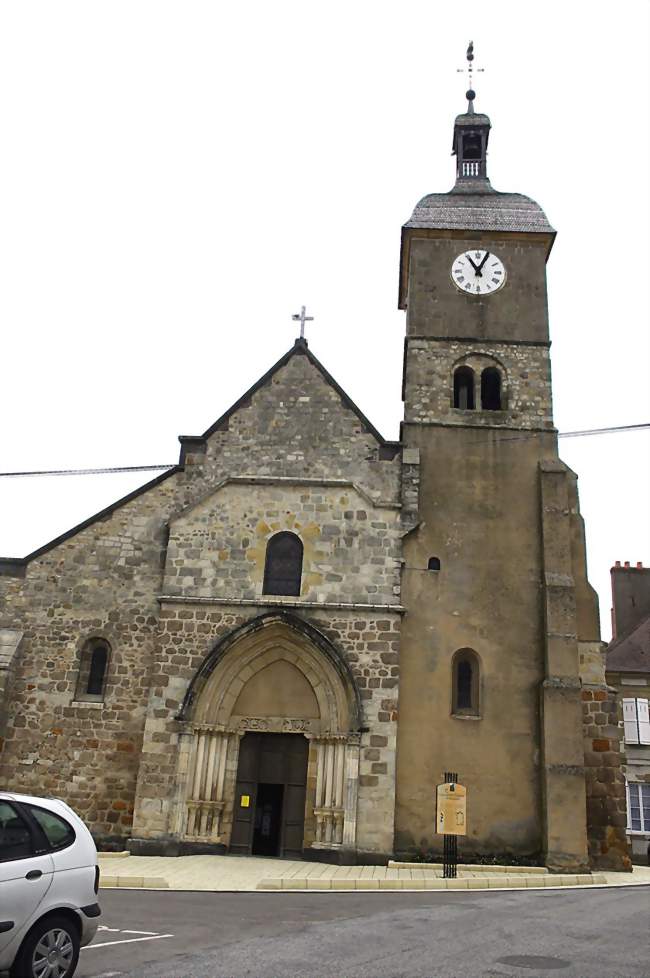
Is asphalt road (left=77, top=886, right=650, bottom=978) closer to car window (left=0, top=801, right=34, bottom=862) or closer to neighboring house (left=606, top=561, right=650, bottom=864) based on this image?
car window (left=0, top=801, right=34, bottom=862)

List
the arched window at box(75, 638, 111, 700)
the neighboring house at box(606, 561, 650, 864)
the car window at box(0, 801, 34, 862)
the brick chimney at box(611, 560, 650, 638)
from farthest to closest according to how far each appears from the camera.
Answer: the brick chimney at box(611, 560, 650, 638)
the neighboring house at box(606, 561, 650, 864)
the arched window at box(75, 638, 111, 700)
the car window at box(0, 801, 34, 862)

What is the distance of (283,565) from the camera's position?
17203 mm

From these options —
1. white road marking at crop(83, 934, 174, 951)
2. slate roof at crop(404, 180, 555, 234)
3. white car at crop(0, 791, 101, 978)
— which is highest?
slate roof at crop(404, 180, 555, 234)

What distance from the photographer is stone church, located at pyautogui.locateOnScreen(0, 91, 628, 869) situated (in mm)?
15562

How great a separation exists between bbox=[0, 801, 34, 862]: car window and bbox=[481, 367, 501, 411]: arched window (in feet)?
50.6

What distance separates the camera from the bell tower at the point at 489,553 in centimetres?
1563

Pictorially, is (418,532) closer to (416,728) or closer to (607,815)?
(416,728)

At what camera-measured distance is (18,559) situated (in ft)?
57.3

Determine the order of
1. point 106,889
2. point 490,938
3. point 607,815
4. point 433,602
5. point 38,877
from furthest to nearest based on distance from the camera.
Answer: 1. point 433,602
2. point 607,815
3. point 106,889
4. point 490,938
5. point 38,877

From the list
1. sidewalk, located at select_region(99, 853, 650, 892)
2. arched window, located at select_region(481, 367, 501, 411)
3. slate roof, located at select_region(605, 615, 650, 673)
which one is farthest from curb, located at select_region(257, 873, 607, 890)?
slate roof, located at select_region(605, 615, 650, 673)

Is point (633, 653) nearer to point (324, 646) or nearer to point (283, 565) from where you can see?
point (324, 646)

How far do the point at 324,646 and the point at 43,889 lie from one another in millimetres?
10768

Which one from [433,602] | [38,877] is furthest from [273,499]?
[38,877]

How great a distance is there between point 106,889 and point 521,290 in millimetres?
15975
